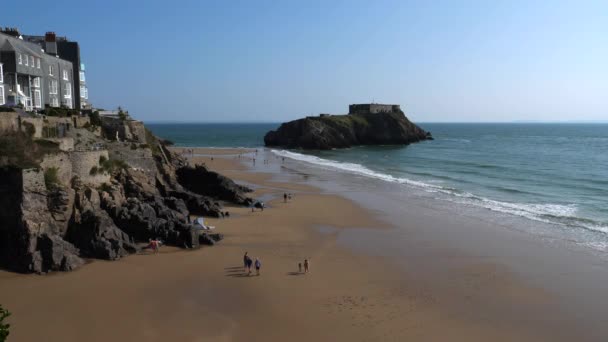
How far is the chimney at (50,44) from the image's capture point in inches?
1479

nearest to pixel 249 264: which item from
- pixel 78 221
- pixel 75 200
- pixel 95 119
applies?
pixel 78 221

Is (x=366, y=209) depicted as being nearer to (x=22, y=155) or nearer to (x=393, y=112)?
(x=22, y=155)

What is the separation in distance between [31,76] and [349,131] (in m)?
72.9

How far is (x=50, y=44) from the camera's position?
37.6 m

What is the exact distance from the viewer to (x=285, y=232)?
2553 cm

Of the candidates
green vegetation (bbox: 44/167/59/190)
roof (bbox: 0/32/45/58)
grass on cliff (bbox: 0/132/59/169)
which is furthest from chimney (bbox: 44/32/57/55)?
green vegetation (bbox: 44/167/59/190)

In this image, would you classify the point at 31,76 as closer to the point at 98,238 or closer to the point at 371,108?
the point at 98,238

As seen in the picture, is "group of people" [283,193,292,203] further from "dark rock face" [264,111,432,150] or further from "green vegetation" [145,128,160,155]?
"dark rock face" [264,111,432,150]

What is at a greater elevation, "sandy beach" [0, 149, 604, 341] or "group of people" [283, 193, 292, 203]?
"group of people" [283, 193, 292, 203]

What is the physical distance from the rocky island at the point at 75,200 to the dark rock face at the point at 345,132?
64.5 meters

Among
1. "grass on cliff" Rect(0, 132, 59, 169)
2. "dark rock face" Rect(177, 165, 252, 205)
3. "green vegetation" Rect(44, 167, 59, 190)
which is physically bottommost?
"dark rock face" Rect(177, 165, 252, 205)

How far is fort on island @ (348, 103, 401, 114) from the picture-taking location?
115438 millimetres

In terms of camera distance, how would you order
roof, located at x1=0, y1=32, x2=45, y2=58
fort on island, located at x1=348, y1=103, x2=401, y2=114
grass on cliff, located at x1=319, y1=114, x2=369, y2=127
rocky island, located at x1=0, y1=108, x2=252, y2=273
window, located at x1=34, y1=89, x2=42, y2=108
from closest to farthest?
rocky island, located at x1=0, y1=108, x2=252, y2=273 < roof, located at x1=0, y1=32, x2=45, y2=58 < window, located at x1=34, y1=89, x2=42, y2=108 < grass on cliff, located at x1=319, y1=114, x2=369, y2=127 < fort on island, located at x1=348, y1=103, x2=401, y2=114

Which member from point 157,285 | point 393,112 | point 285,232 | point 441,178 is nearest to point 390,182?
point 441,178
